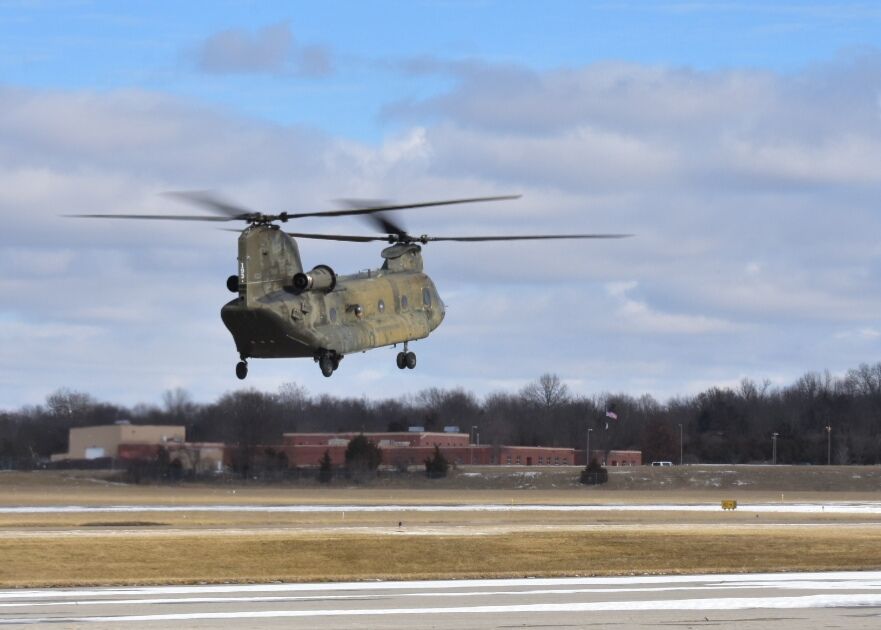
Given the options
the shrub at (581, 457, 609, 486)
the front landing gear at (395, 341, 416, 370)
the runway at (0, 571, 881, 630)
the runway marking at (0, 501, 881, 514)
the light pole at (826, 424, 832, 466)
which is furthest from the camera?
the light pole at (826, 424, 832, 466)

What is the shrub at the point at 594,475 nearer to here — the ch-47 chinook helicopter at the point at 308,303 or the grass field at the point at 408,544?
the grass field at the point at 408,544

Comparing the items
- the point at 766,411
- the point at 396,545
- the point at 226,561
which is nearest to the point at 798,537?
the point at 396,545

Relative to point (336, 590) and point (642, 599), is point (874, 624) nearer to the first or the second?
point (642, 599)

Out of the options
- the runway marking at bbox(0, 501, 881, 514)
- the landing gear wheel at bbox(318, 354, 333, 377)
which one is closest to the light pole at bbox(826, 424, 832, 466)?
the runway marking at bbox(0, 501, 881, 514)

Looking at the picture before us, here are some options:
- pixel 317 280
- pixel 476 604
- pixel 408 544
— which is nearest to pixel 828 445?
pixel 408 544

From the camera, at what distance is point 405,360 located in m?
51.5

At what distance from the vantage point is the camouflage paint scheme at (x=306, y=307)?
45344 mm

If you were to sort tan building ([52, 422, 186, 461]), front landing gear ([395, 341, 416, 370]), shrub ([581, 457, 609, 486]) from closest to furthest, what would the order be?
front landing gear ([395, 341, 416, 370]) → tan building ([52, 422, 186, 461]) → shrub ([581, 457, 609, 486])

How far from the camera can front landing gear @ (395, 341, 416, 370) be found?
51.3 metres

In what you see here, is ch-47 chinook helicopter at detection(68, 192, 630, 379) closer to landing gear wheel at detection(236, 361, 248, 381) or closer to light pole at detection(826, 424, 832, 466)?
landing gear wheel at detection(236, 361, 248, 381)

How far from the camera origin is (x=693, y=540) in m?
57.7

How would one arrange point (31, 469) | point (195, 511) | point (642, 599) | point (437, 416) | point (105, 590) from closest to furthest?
point (642, 599), point (105, 590), point (195, 511), point (31, 469), point (437, 416)

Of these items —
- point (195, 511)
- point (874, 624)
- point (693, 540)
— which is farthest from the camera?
point (195, 511)

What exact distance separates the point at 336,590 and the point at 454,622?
10.2 meters
